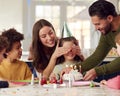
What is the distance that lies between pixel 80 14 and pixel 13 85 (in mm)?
1841

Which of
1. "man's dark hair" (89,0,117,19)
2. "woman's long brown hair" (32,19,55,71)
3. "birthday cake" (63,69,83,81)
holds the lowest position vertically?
"birthday cake" (63,69,83,81)

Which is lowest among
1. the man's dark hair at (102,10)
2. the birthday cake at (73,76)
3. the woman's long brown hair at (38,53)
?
the birthday cake at (73,76)

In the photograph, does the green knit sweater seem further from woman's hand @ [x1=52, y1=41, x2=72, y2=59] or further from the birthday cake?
the birthday cake

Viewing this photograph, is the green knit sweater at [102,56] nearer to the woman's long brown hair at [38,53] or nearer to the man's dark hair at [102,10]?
the man's dark hair at [102,10]

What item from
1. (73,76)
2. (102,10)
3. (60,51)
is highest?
(102,10)

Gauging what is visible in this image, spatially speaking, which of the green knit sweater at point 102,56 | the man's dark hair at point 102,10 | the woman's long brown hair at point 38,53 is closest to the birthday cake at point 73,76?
the green knit sweater at point 102,56

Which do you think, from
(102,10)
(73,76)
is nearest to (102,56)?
(102,10)

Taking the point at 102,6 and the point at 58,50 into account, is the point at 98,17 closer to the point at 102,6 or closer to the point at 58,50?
the point at 102,6

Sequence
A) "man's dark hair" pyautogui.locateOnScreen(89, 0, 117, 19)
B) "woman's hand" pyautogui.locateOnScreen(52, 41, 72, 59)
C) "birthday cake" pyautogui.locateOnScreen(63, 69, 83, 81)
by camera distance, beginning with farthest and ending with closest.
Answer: "woman's hand" pyautogui.locateOnScreen(52, 41, 72, 59)
"man's dark hair" pyautogui.locateOnScreen(89, 0, 117, 19)
"birthday cake" pyautogui.locateOnScreen(63, 69, 83, 81)

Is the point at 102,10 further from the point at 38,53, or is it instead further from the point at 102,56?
the point at 38,53

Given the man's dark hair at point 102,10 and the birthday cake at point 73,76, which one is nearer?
the birthday cake at point 73,76

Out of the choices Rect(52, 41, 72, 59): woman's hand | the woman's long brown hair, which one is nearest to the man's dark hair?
Rect(52, 41, 72, 59): woman's hand

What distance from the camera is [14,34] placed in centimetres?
214

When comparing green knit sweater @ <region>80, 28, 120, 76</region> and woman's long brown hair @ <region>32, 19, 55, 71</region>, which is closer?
green knit sweater @ <region>80, 28, 120, 76</region>
